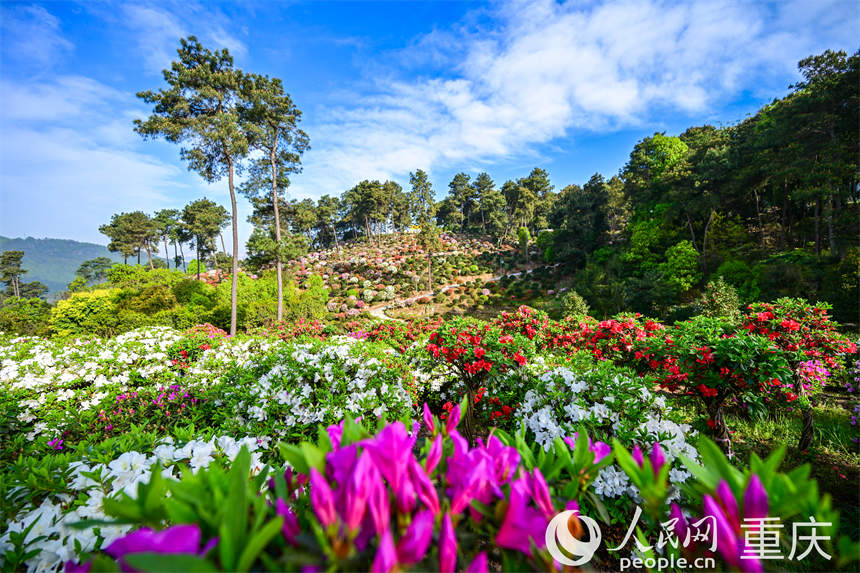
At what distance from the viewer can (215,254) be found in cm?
3928

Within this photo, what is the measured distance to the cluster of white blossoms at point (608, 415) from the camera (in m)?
2.14

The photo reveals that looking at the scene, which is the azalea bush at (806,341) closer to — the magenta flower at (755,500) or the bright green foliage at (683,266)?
the magenta flower at (755,500)

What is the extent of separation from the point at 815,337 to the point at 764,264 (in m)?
12.8

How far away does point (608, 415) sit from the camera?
253 centimetres

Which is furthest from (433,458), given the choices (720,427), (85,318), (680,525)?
(85,318)

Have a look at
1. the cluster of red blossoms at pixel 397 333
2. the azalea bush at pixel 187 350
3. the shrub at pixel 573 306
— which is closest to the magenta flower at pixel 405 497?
the cluster of red blossoms at pixel 397 333

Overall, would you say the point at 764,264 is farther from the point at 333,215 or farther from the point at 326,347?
the point at 333,215

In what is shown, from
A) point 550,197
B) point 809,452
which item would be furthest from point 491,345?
point 550,197

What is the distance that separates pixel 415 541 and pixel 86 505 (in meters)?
1.78

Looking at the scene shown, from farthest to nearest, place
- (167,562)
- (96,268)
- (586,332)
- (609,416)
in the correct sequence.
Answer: (96,268), (586,332), (609,416), (167,562)

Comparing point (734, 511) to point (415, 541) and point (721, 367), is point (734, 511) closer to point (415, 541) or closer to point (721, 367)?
point (415, 541)

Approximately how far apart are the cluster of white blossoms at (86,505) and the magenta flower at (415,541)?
994 millimetres

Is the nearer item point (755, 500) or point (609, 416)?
point (755, 500)

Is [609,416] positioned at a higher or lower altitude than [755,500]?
lower
